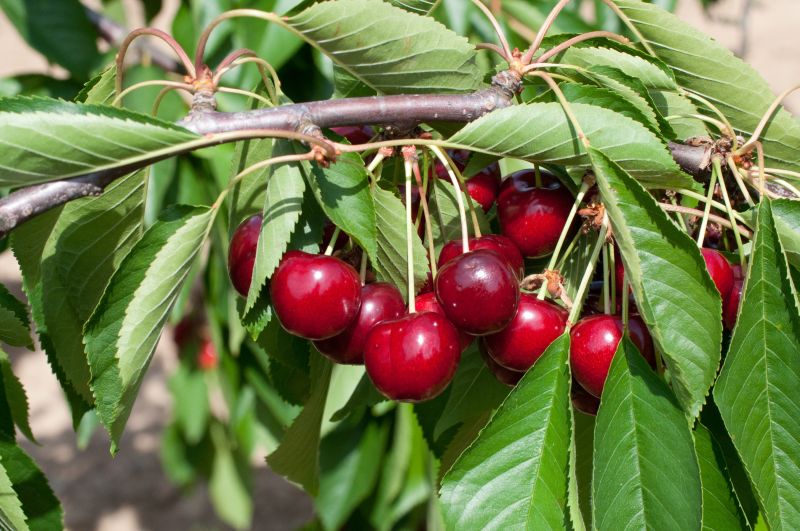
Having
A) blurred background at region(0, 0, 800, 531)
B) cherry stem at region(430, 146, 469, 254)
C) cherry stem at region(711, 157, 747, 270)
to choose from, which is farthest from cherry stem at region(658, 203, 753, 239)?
blurred background at region(0, 0, 800, 531)

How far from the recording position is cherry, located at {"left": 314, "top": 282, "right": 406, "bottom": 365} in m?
0.95

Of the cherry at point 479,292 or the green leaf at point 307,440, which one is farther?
the green leaf at point 307,440

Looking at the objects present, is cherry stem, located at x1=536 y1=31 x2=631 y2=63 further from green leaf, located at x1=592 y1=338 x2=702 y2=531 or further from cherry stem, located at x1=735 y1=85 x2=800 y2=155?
green leaf, located at x1=592 y1=338 x2=702 y2=531

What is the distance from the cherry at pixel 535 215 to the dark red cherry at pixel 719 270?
163 mm

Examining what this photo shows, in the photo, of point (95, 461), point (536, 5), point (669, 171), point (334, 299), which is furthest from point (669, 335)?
point (95, 461)

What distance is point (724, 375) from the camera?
33.0 inches

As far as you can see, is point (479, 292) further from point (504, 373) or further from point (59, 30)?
point (59, 30)

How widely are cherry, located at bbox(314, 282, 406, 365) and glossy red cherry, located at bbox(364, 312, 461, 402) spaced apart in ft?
0.10

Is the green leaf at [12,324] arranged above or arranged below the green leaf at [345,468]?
above

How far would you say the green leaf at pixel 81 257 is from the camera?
3.36ft

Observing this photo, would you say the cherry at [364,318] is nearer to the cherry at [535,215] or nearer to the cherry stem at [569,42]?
the cherry at [535,215]

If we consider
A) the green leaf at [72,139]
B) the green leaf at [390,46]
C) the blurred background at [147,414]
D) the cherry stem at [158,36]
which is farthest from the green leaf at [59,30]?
the green leaf at [72,139]

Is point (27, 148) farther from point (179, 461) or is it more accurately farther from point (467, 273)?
point (179, 461)

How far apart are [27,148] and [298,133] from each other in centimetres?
25
